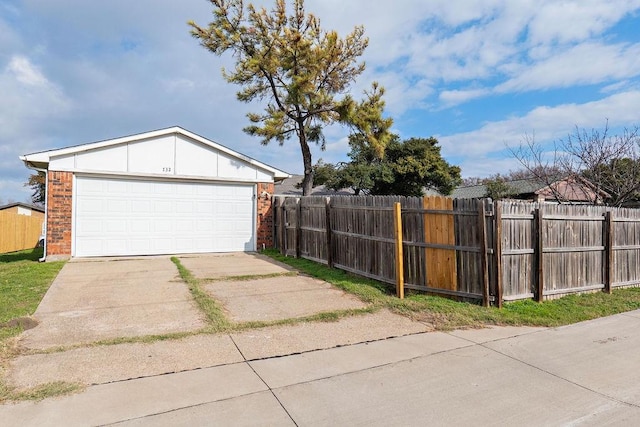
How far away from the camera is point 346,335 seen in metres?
5.01

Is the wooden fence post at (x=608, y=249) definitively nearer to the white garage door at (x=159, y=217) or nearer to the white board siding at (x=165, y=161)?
the white board siding at (x=165, y=161)

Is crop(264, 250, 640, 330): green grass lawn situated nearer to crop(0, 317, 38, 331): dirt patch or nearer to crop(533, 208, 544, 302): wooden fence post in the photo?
crop(533, 208, 544, 302): wooden fence post

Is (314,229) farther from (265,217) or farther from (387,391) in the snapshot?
(387,391)

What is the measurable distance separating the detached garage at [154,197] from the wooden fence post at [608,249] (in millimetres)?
9241

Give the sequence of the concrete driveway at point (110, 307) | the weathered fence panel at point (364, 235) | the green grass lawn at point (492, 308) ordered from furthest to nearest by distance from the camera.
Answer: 1. the weathered fence panel at point (364, 235)
2. the green grass lawn at point (492, 308)
3. the concrete driveway at point (110, 307)

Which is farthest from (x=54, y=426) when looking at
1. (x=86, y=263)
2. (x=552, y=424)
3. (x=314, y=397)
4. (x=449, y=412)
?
(x=86, y=263)

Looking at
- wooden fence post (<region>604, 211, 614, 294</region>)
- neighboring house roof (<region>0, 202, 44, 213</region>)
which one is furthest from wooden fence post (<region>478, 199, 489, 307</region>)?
neighboring house roof (<region>0, 202, 44, 213</region>)

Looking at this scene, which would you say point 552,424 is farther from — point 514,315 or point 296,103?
point 296,103

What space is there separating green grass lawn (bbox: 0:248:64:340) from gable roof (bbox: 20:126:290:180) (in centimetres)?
275

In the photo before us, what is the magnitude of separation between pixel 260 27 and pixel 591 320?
1585cm

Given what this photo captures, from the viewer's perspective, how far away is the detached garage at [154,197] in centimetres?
1080

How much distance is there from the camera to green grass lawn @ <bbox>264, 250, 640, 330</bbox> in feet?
18.6

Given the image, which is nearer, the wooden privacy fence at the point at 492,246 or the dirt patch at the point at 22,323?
the dirt patch at the point at 22,323

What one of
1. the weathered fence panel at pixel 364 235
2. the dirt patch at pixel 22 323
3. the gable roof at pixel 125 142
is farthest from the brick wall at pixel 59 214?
the weathered fence panel at pixel 364 235
